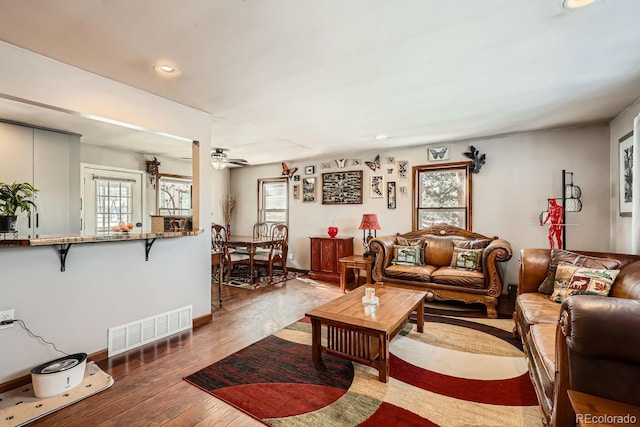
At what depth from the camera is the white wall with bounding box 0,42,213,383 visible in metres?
2.13

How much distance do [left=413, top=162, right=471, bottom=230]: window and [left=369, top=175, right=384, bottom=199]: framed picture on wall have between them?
592mm

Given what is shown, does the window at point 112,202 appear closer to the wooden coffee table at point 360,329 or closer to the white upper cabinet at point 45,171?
the white upper cabinet at point 45,171

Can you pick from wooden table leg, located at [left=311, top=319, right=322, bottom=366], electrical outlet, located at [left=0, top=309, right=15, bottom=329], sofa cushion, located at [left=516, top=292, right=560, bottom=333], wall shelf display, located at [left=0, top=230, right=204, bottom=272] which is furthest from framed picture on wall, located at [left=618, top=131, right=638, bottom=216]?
electrical outlet, located at [left=0, top=309, right=15, bottom=329]

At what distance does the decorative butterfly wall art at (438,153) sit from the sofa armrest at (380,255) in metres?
1.62

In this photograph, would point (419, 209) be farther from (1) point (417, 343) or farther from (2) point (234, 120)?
(2) point (234, 120)

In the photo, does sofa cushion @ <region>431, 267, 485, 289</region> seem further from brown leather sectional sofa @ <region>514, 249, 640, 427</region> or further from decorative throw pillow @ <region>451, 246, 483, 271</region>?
brown leather sectional sofa @ <region>514, 249, 640, 427</region>

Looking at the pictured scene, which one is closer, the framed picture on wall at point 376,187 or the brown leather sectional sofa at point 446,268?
the brown leather sectional sofa at point 446,268

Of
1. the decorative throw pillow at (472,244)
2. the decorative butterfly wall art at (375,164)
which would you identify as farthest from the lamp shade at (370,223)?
the decorative throw pillow at (472,244)

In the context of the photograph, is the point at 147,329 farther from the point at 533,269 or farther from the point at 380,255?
the point at 533,269

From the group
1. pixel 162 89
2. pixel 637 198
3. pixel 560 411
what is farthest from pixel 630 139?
pixel 162 89

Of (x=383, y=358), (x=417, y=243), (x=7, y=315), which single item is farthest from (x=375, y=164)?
(x=7, y=315)

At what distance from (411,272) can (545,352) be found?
7.87 feet

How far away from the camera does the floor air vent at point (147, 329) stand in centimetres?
266

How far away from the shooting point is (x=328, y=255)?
5.53 m
